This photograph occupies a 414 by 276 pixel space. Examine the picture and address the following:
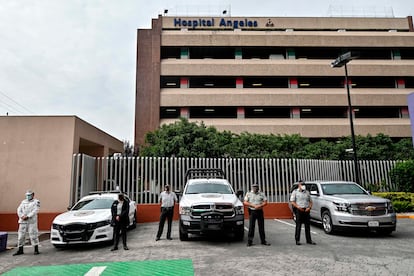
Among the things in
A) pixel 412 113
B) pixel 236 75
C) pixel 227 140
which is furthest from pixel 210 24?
pixel 412 113

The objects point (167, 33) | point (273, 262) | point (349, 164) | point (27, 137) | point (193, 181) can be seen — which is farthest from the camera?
point (167, 33)

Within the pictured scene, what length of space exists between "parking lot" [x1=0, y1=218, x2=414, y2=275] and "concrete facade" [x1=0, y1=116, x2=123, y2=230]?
10.2 ft

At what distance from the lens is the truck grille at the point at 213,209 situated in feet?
25.9

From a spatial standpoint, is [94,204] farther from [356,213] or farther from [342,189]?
[342,189]

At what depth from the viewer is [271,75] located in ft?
100.0

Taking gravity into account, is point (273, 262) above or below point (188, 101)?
below

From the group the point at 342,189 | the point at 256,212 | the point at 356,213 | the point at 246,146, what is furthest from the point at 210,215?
the point at 246,146

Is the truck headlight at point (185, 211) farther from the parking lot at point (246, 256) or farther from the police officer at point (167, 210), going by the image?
the police officer at point (167, 210)

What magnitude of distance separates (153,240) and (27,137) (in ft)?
26.1

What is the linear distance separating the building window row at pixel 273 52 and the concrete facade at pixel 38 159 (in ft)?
69.7

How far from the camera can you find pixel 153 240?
29.1ft

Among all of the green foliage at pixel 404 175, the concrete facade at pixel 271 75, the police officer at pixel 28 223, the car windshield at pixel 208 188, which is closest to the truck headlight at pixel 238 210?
the car windshield at pixel 208 188

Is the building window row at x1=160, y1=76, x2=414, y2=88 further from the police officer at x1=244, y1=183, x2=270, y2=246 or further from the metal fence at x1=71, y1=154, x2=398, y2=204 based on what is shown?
the police officer at x1=244, y1=183, x2=270, y2=246

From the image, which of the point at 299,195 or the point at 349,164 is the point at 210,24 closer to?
the point at 349,164
